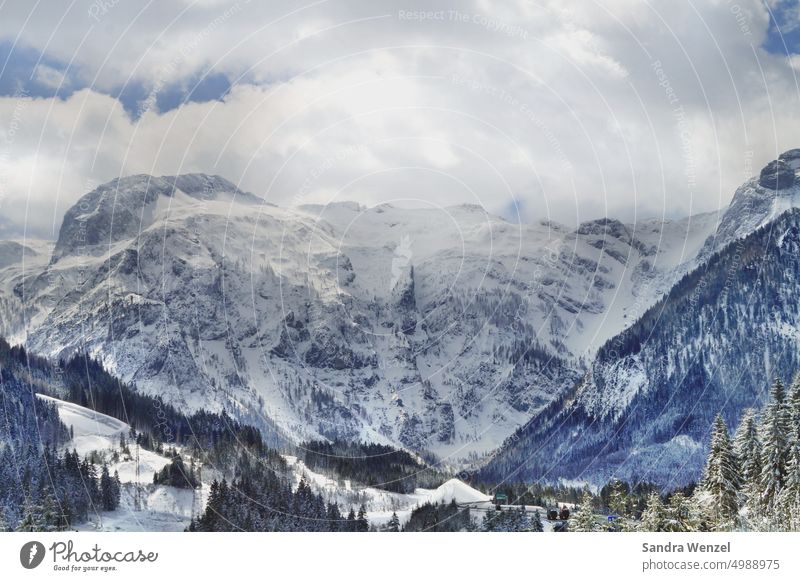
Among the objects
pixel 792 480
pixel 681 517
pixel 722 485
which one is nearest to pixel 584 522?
pixel 681 517

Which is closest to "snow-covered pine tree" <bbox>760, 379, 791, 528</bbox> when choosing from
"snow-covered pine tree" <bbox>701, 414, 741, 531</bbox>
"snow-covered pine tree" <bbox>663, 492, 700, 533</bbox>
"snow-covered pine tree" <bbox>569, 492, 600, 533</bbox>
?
"snow-covered pine tree" <bbox>701, 414, 741, 531</bbox>

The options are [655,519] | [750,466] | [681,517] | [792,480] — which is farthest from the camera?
[655,519]

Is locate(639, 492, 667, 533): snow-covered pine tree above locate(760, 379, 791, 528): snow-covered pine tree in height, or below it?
below

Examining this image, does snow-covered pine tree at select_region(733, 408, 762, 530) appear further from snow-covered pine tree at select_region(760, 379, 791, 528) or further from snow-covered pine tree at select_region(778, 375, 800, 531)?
snow-covered pine tree at select_region(778, 375, 800, 531)

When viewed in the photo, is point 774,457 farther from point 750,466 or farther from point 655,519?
point 655,519

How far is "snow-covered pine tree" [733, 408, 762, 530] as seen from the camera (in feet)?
380

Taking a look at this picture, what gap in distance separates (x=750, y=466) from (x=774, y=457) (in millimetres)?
7307

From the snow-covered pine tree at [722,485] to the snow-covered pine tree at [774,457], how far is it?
637 cm

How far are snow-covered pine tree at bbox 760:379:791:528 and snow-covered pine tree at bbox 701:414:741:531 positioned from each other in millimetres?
6373

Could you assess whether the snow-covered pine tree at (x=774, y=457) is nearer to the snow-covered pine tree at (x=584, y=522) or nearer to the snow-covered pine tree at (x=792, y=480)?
the snow-covered pine tree at (x=792, y=480)

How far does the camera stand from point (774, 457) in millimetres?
113312

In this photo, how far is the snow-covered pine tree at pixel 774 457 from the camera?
370ft
